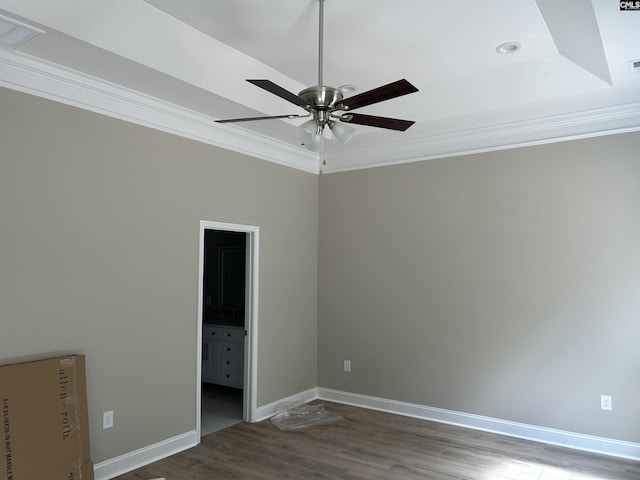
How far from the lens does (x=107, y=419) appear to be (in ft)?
11.3

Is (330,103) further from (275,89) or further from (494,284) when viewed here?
(494,284)

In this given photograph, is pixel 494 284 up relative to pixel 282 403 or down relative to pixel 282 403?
up

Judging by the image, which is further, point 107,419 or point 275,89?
point 107,419

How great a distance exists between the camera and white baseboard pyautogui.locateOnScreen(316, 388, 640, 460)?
12.8 ft

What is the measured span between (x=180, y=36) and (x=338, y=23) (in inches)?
42.8

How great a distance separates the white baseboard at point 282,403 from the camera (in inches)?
189

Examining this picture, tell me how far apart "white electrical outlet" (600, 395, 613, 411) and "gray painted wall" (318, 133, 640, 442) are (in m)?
0.04

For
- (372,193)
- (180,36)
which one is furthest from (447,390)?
(180,36)

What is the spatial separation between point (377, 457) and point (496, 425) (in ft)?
4.30

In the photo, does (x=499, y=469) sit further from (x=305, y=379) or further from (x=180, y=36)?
(x=180, y=36)

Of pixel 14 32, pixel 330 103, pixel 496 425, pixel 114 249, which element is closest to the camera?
pixel 330 103

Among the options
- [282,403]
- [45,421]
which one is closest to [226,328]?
[282,403]

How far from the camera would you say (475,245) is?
Answer: 4648 mm


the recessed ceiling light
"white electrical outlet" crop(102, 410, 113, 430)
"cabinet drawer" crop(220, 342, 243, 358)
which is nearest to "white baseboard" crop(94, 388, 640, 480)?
"white electrical outlet" crop(102, 410, 113, 430)
